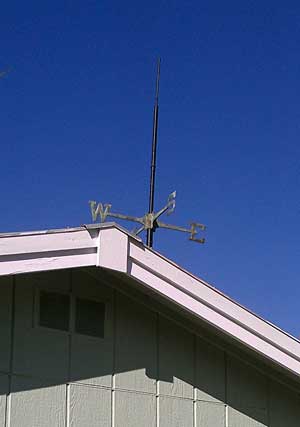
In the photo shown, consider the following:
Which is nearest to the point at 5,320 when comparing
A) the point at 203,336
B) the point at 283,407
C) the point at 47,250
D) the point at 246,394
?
the point at 47,250

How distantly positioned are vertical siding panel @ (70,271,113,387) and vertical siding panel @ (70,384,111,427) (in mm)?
78

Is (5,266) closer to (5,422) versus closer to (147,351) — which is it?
(5,422)

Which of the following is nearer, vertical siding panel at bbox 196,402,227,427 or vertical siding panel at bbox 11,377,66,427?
vertical siding panel at bbox 11,377,66,427

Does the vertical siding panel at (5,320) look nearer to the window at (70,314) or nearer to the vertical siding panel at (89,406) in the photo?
the window at (70,314)

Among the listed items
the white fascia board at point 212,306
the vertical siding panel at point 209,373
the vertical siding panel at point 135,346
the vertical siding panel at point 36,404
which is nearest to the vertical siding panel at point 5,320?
the vertical siding panel at point 36,404

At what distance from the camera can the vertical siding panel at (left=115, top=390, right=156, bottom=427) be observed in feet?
29.6

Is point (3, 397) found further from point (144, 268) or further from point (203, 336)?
point (203, 336)

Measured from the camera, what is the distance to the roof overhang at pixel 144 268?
8117mm

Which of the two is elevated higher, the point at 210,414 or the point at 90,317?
the point at 90,317

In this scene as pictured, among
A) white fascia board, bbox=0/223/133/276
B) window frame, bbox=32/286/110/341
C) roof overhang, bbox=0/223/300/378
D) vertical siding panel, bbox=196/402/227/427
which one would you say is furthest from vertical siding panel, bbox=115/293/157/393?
white fascia board, bbox=0/223/133/276

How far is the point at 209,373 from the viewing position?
32.2 ft

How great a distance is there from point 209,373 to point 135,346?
906mm

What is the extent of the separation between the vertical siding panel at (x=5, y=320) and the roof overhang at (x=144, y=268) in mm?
464

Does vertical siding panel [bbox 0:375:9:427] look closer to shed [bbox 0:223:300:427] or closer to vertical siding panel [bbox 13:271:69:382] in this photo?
shed [bbox 0:223:300:427]
